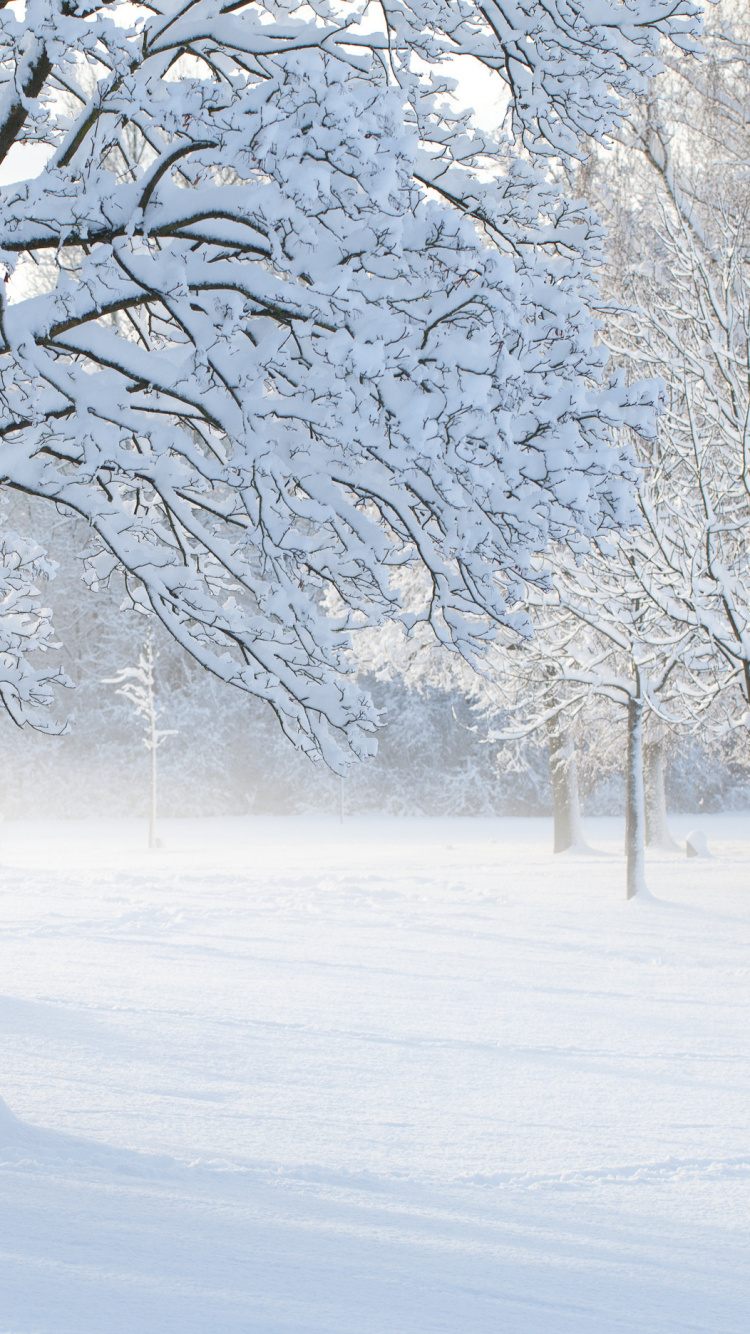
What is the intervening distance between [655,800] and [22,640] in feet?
62.7

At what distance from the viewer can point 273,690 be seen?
5102 millimetres

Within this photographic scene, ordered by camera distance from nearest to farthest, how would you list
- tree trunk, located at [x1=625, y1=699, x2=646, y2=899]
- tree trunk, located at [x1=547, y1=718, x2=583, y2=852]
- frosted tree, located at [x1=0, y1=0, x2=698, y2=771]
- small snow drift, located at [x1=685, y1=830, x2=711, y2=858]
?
frosted tree, located at [x1=0, y1=0, x2=698, y2=771], tree trunk, located at [x1=625, y1=699, x2=646, y2=899], small snow drift, located at [x1=685, y1=830, x2=711, y2=858], tree trunk, located at [x1=547, y1=718, x2=583, y2=852]

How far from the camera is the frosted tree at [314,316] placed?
4.00m

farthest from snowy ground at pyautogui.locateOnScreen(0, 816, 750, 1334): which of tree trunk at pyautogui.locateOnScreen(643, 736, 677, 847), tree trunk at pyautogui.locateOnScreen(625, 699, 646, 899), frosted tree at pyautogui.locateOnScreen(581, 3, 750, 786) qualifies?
tree trunk at pyautogui.locateOnScreen(643, 736, 677, 847)

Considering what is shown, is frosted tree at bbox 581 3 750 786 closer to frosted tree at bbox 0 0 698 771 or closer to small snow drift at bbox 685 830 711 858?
frosted tree at bbox 0 0 698 771

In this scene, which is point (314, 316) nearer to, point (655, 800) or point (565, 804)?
point (565, 804)

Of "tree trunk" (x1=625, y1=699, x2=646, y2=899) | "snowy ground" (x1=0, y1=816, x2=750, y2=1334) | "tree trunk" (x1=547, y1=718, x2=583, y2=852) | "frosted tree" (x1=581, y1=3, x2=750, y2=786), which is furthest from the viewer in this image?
"tree trunk" (x1=547, y1=718, x2=583, y2=852)

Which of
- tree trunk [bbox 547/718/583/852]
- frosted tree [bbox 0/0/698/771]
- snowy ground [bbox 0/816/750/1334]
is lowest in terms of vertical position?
snowy ground [bbox 0/816/750/1334]

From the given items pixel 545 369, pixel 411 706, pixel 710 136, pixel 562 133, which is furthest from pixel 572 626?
pixel 411 706

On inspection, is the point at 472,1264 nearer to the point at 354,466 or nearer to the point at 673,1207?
the point at 673,1207

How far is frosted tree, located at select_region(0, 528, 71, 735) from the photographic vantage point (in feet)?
18.9

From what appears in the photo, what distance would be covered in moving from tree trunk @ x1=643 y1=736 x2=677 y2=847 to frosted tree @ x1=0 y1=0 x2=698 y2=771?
60.7 feet

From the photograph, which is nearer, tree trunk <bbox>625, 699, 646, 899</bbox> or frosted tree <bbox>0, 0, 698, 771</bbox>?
frosted tree <bbox>0, 0, 698, 771</bbox>

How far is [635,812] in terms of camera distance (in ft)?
48.2
